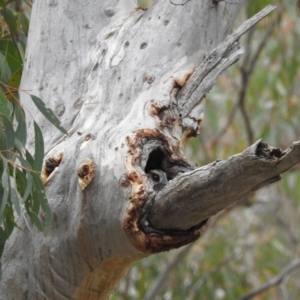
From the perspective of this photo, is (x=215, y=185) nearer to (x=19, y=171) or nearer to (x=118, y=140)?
(x=118, y=140)

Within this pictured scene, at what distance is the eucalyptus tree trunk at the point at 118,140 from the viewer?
1.48 m

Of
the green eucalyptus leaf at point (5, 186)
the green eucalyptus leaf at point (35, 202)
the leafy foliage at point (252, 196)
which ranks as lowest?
the leafy foliage at point (252, 196)

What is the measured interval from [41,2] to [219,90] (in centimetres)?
365

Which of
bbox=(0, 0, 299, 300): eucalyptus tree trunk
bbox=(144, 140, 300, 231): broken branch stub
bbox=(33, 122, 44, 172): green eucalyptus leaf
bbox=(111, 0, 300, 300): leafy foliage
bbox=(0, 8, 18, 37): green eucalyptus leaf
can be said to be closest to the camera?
bbox=(144, 140, 300, 231): broken branch stub

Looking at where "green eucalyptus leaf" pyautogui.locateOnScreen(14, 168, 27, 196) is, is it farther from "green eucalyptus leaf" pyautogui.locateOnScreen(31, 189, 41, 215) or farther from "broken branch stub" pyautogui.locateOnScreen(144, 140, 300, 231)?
"broken branch stub" pyautogui.locateOnScreen(144, 140, 300, 231)

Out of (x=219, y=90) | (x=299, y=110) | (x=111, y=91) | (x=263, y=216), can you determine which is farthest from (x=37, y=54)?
(x=263, y=216)

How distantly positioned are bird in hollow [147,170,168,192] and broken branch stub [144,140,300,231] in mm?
61

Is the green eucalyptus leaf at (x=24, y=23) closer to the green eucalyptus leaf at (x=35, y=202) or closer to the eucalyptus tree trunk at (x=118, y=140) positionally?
the eucalyptus tree trunk at (x=118, y=140)

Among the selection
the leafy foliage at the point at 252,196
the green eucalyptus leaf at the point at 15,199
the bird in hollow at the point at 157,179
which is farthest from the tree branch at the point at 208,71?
the leafy foliage at the point at 252,196

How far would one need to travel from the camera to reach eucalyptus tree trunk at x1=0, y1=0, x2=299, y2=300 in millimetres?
1480

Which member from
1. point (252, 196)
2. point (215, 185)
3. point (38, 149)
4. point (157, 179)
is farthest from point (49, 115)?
point (252, 196)

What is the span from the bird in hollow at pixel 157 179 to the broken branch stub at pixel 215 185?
0.06 meters


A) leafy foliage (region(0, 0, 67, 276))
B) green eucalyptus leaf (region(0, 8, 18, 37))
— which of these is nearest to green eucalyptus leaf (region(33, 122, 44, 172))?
leafy foliage (region(0, 0, 67, 276))

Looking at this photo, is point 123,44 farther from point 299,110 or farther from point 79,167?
point 299,110
